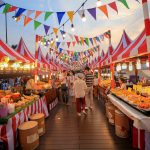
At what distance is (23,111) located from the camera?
193 inches

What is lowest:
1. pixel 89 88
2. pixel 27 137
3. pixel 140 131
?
pixel 27 137

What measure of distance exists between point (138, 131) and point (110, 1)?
5136mm

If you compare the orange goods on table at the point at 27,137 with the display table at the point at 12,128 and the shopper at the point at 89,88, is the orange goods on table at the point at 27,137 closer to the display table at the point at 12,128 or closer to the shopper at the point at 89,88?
the display table at the point at 12,128

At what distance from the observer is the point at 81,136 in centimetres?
488

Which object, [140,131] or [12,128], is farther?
[12,128]

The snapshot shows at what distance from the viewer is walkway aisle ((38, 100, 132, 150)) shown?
418 centimetres

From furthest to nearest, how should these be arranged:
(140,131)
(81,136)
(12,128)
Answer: (81,136) → (12,128) → (140,131)

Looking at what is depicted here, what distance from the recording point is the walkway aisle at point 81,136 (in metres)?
4.18

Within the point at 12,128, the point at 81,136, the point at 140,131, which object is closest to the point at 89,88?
the point at 81,136

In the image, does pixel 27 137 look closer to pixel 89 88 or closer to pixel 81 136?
pixel 81 136

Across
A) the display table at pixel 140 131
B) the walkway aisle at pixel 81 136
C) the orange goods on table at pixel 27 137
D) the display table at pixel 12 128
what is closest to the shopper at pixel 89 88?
the walkway aisle at pixel 81 136

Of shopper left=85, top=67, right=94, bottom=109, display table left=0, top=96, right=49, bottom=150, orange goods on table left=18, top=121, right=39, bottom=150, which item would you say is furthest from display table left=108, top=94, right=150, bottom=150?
shopper left=85, top=67, right=94, bottom=109

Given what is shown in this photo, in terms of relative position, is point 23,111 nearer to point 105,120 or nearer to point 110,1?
point 105,120

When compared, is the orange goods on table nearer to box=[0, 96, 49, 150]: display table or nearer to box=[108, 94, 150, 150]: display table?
box=[0, 96, 49, 150]: display table
